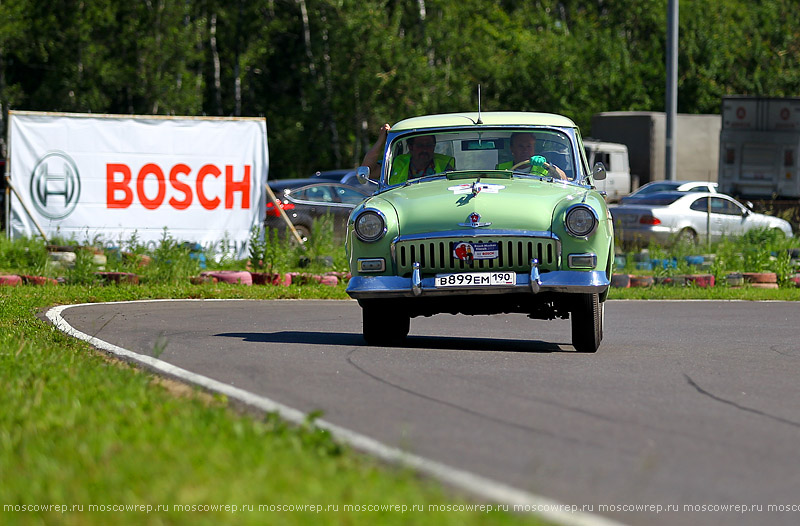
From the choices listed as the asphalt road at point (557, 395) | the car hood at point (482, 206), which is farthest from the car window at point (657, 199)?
the car hood at point (482, 206)

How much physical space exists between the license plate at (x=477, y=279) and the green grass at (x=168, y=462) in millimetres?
2904

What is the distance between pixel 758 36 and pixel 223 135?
38.9 metres

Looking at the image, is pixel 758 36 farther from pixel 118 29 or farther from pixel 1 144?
pixel 1 144

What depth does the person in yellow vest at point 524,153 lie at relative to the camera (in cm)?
1069

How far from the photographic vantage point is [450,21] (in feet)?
160

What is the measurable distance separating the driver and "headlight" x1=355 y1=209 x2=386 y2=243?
123 cm

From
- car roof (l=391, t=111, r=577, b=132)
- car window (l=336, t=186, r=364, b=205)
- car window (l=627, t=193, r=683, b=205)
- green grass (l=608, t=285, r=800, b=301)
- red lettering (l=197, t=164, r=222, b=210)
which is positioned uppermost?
car roof (l=391, t=111, r=577, b=132)

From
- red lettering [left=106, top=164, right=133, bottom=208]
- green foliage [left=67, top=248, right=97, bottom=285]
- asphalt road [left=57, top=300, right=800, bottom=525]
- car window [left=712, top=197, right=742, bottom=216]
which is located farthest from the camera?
car window [left=712, top=197, right=742, bottom=216]

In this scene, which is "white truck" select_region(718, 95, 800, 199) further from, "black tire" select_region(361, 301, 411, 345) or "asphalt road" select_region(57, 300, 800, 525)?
"black tire" select_region(361, 301, 411, 345)

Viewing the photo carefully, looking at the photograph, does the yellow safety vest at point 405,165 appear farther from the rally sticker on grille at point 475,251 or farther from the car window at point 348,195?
the car window at point 348,195

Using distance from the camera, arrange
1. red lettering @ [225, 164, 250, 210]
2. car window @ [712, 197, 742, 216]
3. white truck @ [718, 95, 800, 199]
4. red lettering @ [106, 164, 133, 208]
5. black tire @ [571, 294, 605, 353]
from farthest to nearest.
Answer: white truck @ [718, 95, 800, 199] → car window @ [712, 197, 742, 216] → red lettering @ [225, 164, 250, 210] → red lettering @ [106, 164, 133, 208] → black tire @ [571, 294, 605, 353]

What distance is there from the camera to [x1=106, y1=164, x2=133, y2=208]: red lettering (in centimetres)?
1903

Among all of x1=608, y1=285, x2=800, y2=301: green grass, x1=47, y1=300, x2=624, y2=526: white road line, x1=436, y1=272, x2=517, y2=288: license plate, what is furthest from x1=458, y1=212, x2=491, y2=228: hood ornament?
x1=608, y1=285, x2=800, y2=301: green grass

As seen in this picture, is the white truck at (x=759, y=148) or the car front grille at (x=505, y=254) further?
the white truck at (x=759, y=148)
